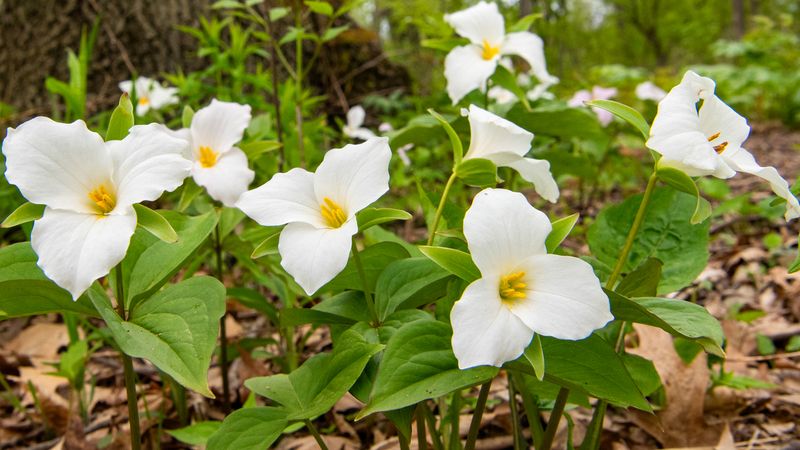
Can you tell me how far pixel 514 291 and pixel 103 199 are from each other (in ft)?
1.96

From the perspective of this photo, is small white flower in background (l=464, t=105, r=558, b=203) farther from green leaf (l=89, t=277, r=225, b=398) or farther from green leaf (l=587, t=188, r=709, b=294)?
green leaf (l=89, t=277, r=225, b=398)

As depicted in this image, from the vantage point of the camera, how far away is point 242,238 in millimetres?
1262

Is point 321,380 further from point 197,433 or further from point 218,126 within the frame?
point 218,126

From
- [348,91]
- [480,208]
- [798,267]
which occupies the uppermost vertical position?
[480,208]

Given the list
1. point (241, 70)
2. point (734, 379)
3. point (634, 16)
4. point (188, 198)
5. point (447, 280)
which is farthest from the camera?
point (634, 16)

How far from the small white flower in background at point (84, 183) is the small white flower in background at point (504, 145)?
0.44m

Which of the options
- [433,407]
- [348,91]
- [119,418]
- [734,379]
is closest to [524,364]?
[433,407]

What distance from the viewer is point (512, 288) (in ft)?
2.66

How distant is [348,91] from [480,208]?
121 inches

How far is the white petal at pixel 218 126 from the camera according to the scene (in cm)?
127

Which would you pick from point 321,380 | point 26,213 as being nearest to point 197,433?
point 321,380

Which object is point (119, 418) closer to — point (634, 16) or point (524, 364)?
point (524, 364)

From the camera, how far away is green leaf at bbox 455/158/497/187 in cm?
94

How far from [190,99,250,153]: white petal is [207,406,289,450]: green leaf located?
55cm
